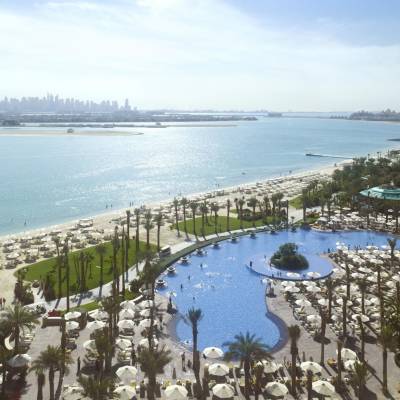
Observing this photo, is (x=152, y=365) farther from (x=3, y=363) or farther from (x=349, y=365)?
(x=349, y=365)

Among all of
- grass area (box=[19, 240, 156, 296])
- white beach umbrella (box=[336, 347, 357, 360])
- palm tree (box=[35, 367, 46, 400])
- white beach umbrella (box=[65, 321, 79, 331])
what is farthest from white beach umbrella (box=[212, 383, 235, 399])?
grass area (box=[19, 240, 156, 296])

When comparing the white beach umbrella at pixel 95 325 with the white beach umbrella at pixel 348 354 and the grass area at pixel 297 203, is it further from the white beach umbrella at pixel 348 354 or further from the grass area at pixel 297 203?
the grass area at pixel 297 203

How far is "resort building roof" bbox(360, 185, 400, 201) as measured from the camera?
64062mm

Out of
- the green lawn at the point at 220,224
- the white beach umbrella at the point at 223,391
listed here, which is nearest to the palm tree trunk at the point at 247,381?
the white beach umbrella at the point at 223,391

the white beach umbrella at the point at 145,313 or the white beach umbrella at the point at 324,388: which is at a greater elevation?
the white beach umbrella at the point at 324,388

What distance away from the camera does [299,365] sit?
25312 millimetres

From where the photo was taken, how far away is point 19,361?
24.3 metres

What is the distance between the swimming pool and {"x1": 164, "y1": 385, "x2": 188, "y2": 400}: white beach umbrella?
700 centimetres

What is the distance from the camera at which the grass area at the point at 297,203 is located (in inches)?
2791

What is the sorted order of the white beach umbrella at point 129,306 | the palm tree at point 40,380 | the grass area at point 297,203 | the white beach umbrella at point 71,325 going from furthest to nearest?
the grass area at point 297,203 → the white beach umbrella at point 129,306 → the white beach umbrella at point 71,325 → the palm tree at point 40,380

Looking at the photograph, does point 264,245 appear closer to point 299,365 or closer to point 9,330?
point 299,365

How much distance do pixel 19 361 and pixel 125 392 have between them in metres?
6.59

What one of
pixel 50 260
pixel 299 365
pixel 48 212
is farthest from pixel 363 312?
pixel 48 212

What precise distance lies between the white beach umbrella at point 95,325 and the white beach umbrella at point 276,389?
11.2 meters
